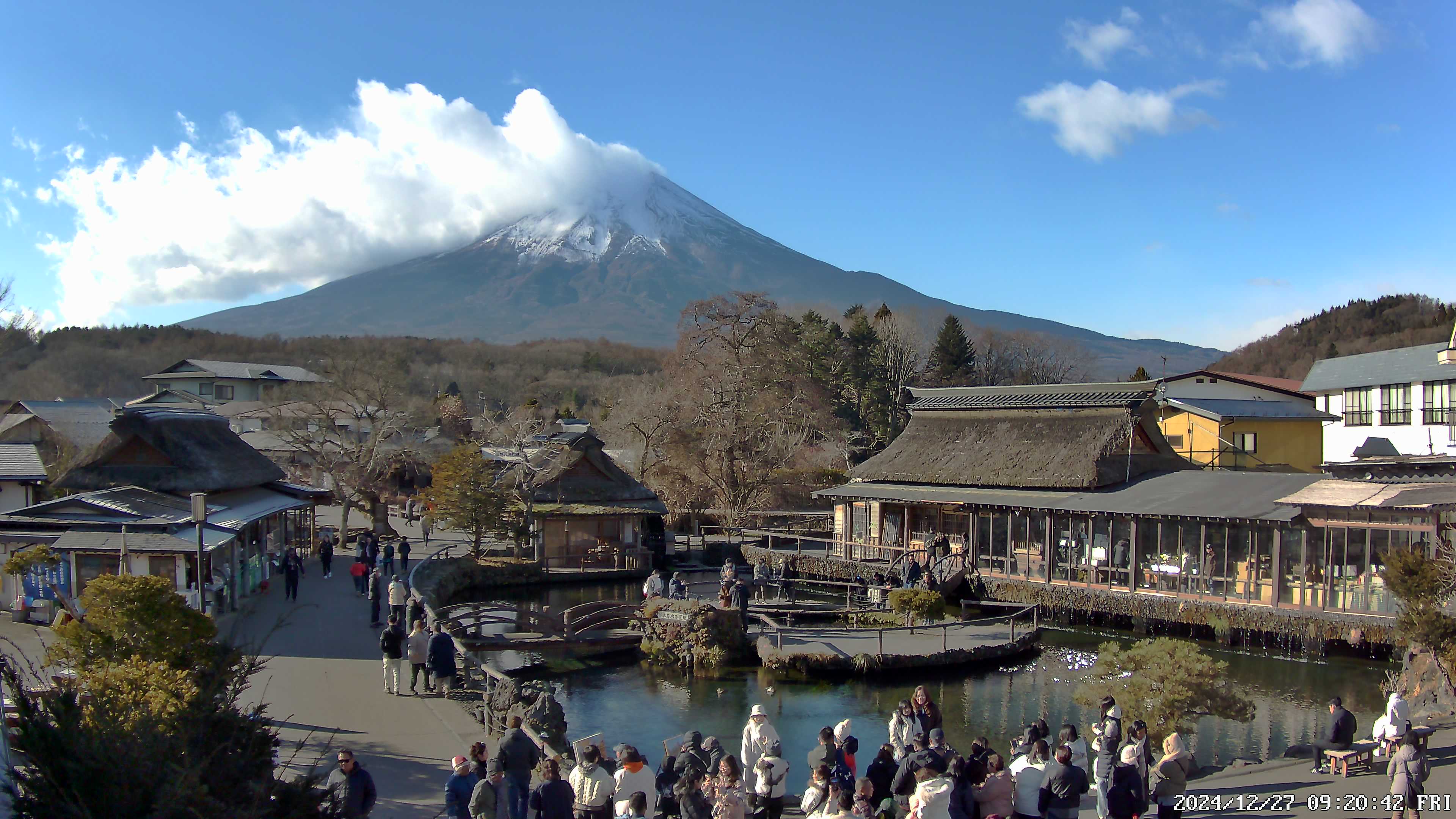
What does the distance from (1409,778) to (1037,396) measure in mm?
20925

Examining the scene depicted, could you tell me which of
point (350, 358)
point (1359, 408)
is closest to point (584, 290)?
point (350, 358)

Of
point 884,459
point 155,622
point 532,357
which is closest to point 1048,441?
point 884,459

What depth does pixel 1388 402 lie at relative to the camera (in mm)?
40094

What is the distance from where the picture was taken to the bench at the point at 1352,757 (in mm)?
10516

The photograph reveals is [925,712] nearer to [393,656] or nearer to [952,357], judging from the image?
[393,656]

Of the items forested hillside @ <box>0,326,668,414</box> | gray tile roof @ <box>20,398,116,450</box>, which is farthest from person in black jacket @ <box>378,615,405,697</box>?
forested hillside @ <box>0,326,668,414</box>

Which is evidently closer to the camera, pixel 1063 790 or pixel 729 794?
pixel 729 794

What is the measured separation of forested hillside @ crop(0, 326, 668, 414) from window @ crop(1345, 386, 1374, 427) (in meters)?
38.1

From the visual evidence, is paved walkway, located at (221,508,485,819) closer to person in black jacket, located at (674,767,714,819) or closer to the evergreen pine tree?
person in black jacket, located at (674,767,714,819)

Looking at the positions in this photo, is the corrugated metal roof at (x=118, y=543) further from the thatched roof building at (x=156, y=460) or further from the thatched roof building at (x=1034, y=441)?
the thatched roof building at (x=1034, y=441)

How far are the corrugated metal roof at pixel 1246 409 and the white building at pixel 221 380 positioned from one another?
53479mm

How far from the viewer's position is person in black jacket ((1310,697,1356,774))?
35.1 ft

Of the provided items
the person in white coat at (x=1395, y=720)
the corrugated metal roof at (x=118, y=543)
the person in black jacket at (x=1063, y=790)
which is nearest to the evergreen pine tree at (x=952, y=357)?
the corrugated metal roof at (x=118, y=543)

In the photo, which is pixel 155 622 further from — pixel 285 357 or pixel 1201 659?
pixel 285 357
